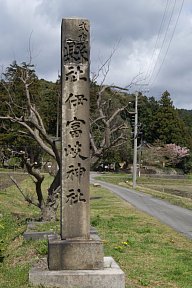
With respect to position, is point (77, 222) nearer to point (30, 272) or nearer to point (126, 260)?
point (30, 272)

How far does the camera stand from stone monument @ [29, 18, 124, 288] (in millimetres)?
7082

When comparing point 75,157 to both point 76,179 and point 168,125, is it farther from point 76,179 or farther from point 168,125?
point 168,125

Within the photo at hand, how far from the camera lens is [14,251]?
9859mm

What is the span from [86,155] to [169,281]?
254 cm

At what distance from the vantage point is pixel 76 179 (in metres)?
7.46

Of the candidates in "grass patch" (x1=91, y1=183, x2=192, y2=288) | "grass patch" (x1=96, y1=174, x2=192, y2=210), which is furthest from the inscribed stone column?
"grass patch" (x1=96, y1=174, x2=192, y2=210)

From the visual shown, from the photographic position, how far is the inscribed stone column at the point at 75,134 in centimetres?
738

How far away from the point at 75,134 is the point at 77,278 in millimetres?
2178

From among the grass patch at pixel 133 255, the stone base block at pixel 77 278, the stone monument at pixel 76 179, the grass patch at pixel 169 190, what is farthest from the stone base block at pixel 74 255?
the grass patch at pixel 169 190

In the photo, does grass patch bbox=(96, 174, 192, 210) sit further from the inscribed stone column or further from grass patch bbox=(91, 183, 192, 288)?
the inscribed stone column

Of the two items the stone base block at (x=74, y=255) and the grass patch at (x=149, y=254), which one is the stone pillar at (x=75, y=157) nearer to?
the stone base block at (x=74, y=255)

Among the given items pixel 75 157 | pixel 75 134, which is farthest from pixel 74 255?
pixel 75 134

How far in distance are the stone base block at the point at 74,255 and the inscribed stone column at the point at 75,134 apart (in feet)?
0.69

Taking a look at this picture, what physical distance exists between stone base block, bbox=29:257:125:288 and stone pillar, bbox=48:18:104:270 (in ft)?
0.80
